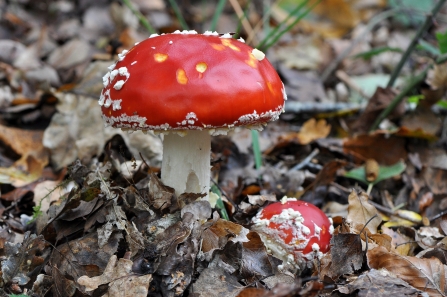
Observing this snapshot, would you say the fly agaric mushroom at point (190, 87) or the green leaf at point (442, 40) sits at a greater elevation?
the fly agaric mushroom at point (190, 87)

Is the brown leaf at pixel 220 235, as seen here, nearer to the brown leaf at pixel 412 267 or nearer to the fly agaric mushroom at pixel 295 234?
the fly agaric mushroom at pixel 295 234

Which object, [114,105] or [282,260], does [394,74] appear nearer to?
[282,260]

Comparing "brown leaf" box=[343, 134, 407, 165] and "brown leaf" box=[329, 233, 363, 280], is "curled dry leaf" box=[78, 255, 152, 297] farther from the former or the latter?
"brown leaf" box=[343, 134, 407, 165]

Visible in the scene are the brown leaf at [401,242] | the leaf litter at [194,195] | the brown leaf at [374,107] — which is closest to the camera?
the leaf litter at [194,195]

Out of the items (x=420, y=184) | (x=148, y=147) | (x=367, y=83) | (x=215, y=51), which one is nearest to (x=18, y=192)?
(x=148, y=147)

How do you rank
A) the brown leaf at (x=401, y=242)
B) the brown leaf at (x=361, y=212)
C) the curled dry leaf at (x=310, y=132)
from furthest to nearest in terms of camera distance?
the curled dry leaf at (x=310, y=132), the brown leaf at (x=361, y=212), the brown leaf at (x=401, y=242)

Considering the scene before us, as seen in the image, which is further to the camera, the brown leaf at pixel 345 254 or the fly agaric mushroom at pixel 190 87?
the brown leaf at pixel 345 254

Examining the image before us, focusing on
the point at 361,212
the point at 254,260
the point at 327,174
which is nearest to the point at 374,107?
the point at 327,174

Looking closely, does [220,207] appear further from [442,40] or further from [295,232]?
[442,40]

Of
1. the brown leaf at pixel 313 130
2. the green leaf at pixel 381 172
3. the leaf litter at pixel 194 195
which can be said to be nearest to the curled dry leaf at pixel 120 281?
the leaf litter at pixel 194 195
